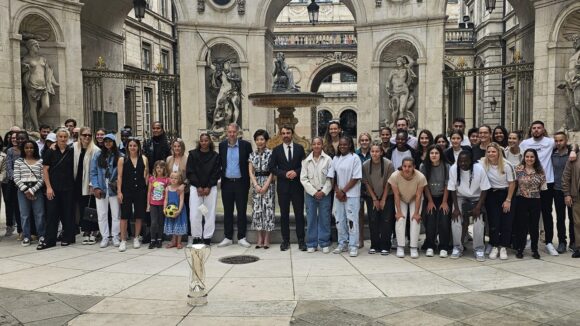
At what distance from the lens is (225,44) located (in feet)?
57.6

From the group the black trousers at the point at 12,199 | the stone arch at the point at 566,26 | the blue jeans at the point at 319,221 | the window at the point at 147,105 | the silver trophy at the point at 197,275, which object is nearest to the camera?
the silver trophy at the point at 197,275

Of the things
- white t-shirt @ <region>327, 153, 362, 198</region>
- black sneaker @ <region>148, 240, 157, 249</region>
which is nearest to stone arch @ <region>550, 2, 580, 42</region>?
white t-shirt @ <region>327, 153, 362, 198</region>

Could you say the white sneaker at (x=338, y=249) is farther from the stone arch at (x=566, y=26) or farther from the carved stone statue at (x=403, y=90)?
the stone arch at (x=566, y=26)

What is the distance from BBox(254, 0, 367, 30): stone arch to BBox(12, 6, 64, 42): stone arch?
6.08 m

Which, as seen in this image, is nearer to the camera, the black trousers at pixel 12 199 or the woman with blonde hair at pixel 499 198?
the woman with blonde hair at pixel 499 198

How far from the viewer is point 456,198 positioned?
779cm

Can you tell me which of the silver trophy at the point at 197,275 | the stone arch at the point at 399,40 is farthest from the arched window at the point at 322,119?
the silver trophy at the point at 197,275

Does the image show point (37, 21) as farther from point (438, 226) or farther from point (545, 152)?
point (545, 152)

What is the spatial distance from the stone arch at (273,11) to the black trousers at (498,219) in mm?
10380

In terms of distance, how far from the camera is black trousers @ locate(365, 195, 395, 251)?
7.98 meters

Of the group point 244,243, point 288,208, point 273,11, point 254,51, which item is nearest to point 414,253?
point 288,208

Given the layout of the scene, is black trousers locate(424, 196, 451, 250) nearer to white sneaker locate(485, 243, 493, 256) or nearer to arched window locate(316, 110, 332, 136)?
white sneaker locate(485, 243, 493, 256)

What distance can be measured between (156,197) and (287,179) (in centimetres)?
207

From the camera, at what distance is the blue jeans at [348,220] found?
314 inches
